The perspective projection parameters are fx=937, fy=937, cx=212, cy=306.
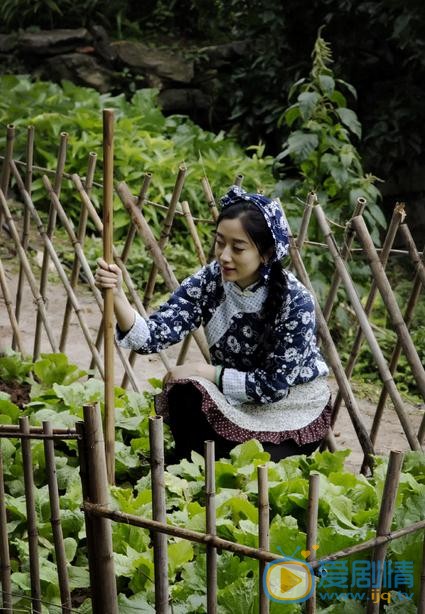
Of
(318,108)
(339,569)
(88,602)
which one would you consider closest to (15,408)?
(88,602)

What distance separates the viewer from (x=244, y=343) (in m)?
3.22

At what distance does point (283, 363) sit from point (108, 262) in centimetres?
83

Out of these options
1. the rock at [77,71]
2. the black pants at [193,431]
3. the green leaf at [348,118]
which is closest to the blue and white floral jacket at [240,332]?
the black pants at [193,431]

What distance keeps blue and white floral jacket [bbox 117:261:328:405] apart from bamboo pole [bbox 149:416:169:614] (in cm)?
107

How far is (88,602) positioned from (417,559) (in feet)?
2.74

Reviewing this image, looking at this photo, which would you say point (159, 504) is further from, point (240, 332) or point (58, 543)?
point (240, 332)

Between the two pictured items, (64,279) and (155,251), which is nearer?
(155,251)

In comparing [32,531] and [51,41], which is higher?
[51,41]

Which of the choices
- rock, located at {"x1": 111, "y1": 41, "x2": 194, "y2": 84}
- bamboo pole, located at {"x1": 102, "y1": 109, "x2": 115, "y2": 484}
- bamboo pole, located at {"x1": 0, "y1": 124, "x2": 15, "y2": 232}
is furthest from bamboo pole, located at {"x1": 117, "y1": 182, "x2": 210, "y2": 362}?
rock, located at {"x1": 111, "y1": 41, "x2": 194, "y2": 84}

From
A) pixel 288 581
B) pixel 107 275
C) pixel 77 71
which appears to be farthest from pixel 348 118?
pixel 77 71

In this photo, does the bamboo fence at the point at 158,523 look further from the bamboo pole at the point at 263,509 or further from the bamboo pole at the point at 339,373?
the bamboo pole at the point at 339,373

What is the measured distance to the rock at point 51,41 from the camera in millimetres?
8805

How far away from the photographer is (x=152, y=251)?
3619 millimetres

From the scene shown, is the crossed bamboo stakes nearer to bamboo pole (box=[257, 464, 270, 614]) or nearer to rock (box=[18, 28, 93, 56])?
bamboo pole (box=[257, 464, 270, 614])
